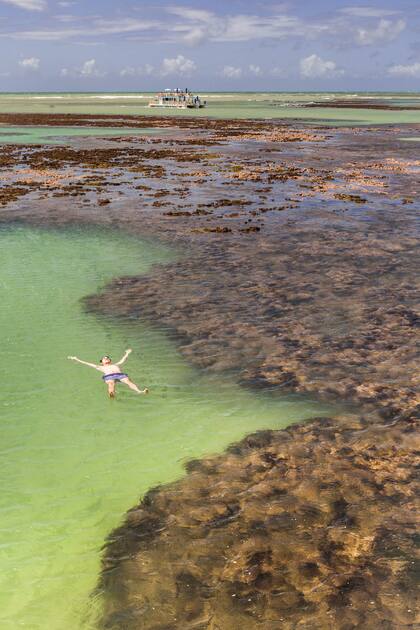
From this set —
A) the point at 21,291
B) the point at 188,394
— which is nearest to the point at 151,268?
the point at 21,291

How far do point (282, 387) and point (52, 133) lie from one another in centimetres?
8664

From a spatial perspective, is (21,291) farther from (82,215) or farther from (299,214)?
(299,214)

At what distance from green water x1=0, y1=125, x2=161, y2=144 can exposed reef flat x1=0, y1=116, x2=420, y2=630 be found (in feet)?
137

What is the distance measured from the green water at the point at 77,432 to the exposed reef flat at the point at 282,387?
0.57 m

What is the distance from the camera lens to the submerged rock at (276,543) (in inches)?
288

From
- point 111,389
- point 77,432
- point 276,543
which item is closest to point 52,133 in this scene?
point 111,389

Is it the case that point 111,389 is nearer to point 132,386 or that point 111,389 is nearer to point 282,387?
point 132,386

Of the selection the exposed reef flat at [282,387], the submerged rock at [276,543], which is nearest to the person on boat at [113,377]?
the exposed reef flat at [282,387]

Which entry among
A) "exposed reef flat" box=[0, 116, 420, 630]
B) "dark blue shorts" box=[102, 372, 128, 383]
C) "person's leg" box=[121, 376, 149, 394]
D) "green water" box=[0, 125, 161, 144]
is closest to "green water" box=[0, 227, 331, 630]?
"person's leg" box=[121, 376, 149, 394]

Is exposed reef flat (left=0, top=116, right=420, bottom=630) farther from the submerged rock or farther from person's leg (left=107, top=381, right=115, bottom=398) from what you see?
person's leg (left=107, top=381, right=115, bottom=398)

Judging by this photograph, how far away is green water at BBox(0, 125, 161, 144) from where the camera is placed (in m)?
77.4

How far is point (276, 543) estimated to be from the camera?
854 cm

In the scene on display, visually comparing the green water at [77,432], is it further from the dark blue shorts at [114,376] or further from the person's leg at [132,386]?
the dark blue shorts at [114,376]

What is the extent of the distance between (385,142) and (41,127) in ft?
209
